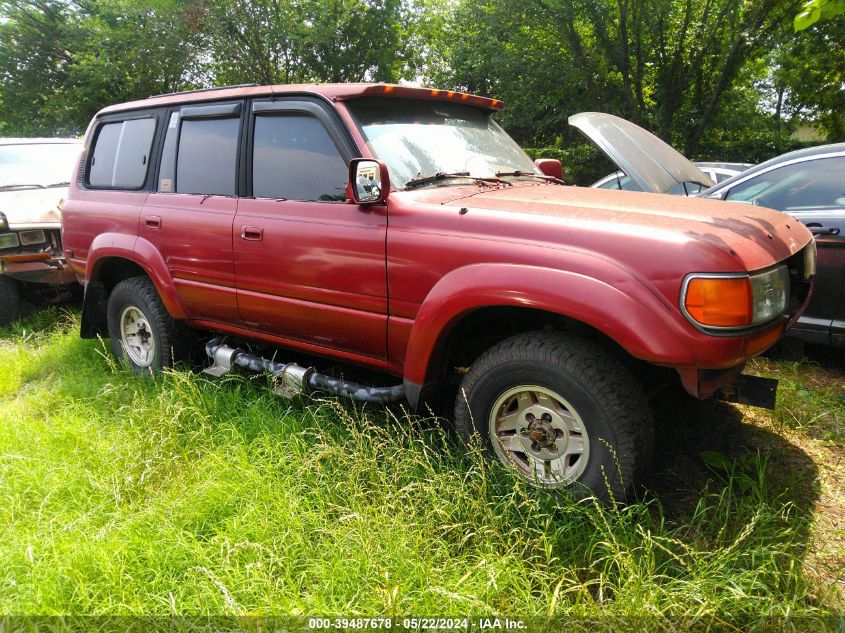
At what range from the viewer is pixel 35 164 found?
23.1 ft

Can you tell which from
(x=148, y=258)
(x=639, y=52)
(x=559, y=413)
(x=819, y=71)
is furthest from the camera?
(x=819, y=71)

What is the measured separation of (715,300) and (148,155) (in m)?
3.80

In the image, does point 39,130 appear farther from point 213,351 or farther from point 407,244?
point 407,244

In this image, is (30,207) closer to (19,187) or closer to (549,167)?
(19,187)

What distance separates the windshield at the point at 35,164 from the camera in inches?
267

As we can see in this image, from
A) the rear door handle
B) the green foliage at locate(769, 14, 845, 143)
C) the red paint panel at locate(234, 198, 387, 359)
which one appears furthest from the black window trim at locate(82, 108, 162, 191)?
the green foliage at locate(769, 14, 845, 143)

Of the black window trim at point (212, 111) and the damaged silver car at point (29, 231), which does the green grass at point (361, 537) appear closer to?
the black window trim at point (212, 111)

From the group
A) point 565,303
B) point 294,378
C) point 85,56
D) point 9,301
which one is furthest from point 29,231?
point 85,56

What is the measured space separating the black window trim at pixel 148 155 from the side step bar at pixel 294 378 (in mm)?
1251

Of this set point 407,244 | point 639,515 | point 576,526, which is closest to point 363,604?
point 576,526

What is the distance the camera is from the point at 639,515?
2480mm

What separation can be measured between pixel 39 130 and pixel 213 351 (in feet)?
70.0

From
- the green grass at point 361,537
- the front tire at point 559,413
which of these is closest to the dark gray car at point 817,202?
the green grass at point 361,537

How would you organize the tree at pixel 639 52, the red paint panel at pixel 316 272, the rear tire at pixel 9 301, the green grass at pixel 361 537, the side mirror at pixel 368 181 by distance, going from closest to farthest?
the green grass at pixel 361 537 < the side mirror at pixel 368 181 < the red paint panel at pixel 316 272 < the rear tire at pixel 9 301 < the tree at pixel 639 52
